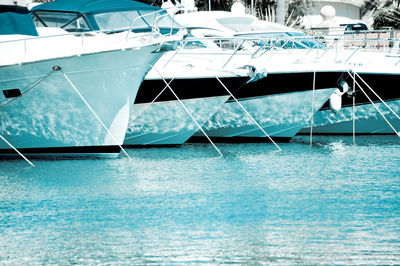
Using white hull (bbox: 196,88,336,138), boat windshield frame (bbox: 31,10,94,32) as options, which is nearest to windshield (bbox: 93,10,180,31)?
boat windshield frame (bbox: 31,10,94,32)

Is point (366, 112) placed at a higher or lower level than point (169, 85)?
lower

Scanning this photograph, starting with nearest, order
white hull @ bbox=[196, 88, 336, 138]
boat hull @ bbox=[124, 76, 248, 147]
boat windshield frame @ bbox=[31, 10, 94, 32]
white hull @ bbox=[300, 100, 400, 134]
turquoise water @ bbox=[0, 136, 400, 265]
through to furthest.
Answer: turquoise water @ bbox=[0, 136, 400, 265] < boat windshield frame @ bbox=[31, 10, 94, 32] < boat hull @ bbox=[124, 76, 248, 147] < white hull @ bbox=[196, 88, 336, 138] < white hull @ bbox=[300, 100, 400, 134]

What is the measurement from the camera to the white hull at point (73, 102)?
10.9m

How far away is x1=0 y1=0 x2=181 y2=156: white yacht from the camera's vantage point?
10773mm

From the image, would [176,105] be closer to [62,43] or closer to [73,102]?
[73,102]

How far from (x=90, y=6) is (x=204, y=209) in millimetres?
6057

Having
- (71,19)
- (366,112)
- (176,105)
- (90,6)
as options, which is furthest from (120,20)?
(366,112)

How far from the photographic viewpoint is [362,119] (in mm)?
15438

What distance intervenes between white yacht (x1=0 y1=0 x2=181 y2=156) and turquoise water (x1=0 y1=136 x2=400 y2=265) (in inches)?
19.1

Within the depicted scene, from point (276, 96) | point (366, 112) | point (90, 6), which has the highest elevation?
point (90, 6)

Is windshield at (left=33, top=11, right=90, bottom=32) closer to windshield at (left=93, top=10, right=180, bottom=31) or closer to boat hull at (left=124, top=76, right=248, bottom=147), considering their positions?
windshield at (left=93, top=10, right=180, bottom=31)

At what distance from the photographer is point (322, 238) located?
7449 millimetres

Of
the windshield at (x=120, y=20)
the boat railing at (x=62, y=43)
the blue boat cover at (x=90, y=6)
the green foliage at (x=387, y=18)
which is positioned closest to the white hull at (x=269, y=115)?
the windshield at (x=120, y=20)

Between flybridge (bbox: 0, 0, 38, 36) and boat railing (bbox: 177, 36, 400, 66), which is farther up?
flybridge (bbox: 0, 0, 38, 36)
